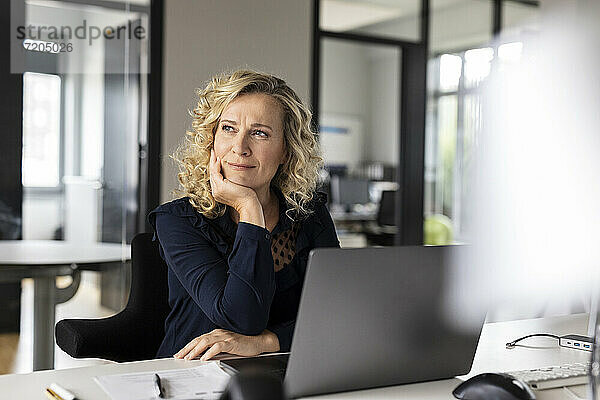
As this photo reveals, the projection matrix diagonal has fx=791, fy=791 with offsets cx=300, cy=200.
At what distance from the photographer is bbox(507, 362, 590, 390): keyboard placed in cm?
134

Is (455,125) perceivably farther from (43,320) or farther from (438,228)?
(43,320)

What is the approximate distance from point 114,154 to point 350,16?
164cm

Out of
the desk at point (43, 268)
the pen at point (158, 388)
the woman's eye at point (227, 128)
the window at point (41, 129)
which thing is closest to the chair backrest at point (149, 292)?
the woman's eye at point (227, 128)

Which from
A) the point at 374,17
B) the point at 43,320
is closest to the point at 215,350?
the point at 43,320

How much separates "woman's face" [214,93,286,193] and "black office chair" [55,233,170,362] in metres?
0.40

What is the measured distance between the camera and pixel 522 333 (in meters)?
1.80

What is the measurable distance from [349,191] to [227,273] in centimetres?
527

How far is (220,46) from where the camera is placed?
12.7ft

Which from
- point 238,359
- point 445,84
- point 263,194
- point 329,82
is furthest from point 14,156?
point 329,82

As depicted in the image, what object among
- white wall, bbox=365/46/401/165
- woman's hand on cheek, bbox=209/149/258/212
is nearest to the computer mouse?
woman's hand on cheek, bbox=209/149/258/212

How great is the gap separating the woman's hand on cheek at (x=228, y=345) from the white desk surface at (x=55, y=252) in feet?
6.37

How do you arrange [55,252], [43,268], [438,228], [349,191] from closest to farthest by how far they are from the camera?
1. [43,268]
2. [55,252]
3. [438,228]
4. [349,191]

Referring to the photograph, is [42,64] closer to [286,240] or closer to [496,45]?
[286,240]

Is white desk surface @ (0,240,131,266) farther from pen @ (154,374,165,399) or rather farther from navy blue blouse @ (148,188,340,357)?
pen @ (154,374,165,399)
